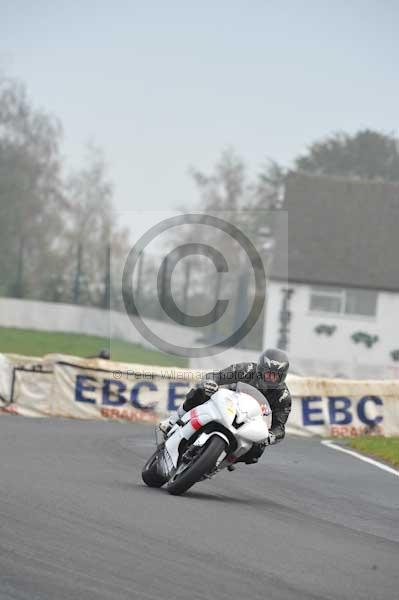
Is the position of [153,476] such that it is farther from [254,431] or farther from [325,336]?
[325,336]

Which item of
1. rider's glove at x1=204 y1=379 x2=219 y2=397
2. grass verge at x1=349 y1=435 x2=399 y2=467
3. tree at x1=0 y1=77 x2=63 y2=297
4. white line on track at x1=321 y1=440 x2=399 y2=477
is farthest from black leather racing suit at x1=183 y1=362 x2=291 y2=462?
tree at x1=0 y1=77 x2=63 y2=297

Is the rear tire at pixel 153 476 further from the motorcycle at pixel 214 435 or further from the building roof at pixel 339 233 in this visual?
the building roof at pixel 339 233

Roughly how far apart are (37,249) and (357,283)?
30.7 m

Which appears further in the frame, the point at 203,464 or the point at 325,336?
the point at 325,336

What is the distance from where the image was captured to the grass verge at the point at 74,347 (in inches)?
1975

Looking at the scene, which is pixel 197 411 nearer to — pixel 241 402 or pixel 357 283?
pixel 241 402

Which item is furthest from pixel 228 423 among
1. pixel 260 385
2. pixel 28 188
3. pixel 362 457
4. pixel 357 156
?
pixel 357 156

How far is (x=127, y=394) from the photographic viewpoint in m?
22.7

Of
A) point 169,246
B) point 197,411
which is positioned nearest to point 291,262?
point 169,246

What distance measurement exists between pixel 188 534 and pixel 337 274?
5082cm

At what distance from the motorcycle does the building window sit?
47167 millimetres

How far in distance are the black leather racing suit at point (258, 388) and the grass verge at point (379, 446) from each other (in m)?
6.26

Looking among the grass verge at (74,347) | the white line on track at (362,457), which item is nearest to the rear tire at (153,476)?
the white line on track at (362,457)

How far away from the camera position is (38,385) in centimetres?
2248
